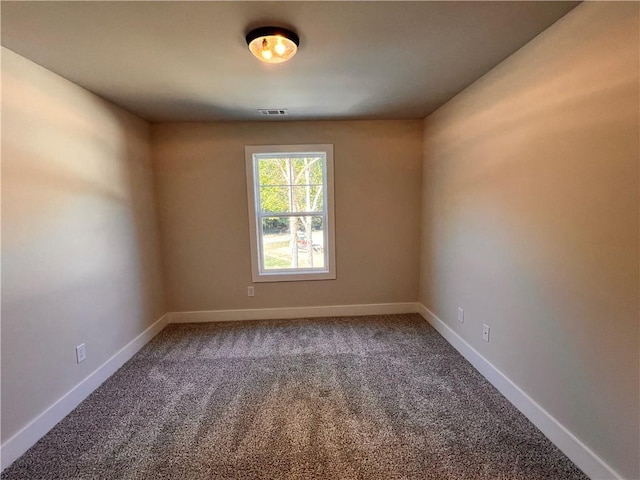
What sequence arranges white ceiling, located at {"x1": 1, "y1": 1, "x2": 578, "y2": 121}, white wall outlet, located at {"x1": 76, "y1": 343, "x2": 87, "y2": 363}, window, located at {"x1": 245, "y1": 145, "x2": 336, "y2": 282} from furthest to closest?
window, located at {"x1": 245, "y1": 145, "x2": 336, "y2": 282}
white wall outlet, located at {"x1": 76, "y1": 343, "x2": 87, "y2": 363}
white ceiling, located at {"x1": 1, "y1": 1, "x2": 578, "y2": 121}

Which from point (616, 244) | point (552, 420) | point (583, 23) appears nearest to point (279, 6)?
point (583, 23)

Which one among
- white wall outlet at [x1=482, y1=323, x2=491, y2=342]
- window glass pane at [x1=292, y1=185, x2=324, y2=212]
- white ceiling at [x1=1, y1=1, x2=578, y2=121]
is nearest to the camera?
white ceiling at [x1=1, y1=1, x2=578, y2=121]

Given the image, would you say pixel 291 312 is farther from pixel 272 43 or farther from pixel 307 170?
pixel 272 43

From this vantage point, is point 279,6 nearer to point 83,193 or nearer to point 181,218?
point 83,193

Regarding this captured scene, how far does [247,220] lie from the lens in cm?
328

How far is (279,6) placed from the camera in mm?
1334

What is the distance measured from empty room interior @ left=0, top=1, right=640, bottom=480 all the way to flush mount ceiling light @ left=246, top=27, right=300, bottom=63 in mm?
13

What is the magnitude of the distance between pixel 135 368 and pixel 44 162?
168 cm

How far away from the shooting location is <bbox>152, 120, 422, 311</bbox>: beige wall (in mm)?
3180

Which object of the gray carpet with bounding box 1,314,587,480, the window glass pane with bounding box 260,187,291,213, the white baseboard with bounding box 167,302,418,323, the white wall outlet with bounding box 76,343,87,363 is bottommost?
the gray carpet with bounding box 1,314,587,480

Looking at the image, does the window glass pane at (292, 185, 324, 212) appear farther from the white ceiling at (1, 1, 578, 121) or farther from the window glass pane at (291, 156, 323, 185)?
the white ceiling at (1, 1, 578, 121)

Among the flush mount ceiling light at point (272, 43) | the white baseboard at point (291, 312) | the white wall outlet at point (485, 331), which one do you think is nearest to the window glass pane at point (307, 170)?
the white baseboard at point (291, 312)

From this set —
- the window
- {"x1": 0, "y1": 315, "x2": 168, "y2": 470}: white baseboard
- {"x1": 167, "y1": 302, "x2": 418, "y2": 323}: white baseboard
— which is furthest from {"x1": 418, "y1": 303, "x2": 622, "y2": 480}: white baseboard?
{"x1": 0, "y1": 315, "x2": 168, "y2": 470}: white baseboard

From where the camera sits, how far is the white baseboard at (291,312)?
11.1 ft
